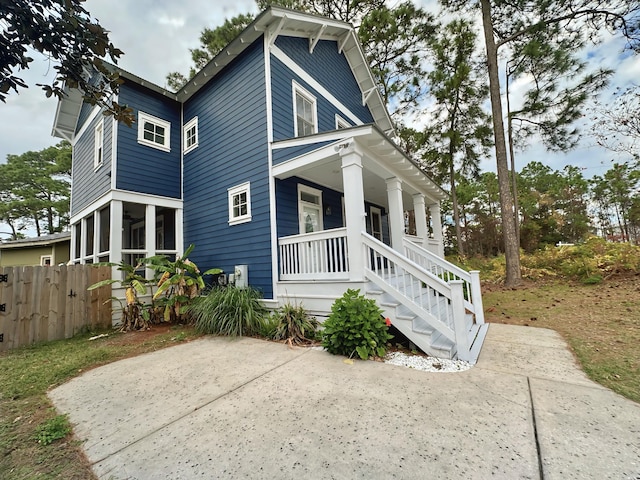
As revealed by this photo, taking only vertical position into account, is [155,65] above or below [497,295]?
above

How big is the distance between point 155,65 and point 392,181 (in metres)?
→ 13.4

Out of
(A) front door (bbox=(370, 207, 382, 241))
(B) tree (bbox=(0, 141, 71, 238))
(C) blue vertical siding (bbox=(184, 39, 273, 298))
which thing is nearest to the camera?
(C) blue vertical siding (bbox=(184, 39, 273, 298))

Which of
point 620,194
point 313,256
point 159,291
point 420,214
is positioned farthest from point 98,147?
point 620,194

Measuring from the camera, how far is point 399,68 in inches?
534

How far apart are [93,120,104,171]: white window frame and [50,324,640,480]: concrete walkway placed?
6787mm

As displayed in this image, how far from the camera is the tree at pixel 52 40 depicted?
1705mm

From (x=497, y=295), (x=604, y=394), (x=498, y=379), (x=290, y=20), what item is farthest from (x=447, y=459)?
(x=290, y=20)

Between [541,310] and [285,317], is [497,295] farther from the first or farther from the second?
[285,317]

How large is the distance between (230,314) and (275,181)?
2.94 meters

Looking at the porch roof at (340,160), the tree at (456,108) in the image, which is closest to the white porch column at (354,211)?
the porch roof at (340,160)

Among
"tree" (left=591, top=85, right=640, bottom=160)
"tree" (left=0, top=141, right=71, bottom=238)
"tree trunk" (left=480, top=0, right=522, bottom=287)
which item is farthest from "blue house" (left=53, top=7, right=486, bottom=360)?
"tree" (left=0, top=141, right=71, bottom=238)

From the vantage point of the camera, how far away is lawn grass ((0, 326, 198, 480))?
1.77 m

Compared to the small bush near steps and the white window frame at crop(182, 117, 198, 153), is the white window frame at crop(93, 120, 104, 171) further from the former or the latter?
the small bush near steps

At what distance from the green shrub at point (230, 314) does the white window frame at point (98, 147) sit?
568cm
